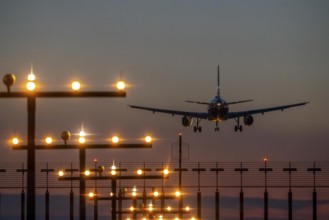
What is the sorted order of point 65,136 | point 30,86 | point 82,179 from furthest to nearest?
point 82,179 < point 65,136 < point 30,86

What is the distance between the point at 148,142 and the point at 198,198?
11599 cm

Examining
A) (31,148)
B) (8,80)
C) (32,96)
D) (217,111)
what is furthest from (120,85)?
(217,111)

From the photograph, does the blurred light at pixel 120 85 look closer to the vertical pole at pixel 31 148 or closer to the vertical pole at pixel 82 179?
the vertical pole at pixel 31 148

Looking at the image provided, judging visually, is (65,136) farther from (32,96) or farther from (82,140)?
(32,96)

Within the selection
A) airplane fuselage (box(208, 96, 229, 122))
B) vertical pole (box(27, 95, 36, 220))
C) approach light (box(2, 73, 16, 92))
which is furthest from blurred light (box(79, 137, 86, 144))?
airplane fuselage (box(208, 96, 229, 122))

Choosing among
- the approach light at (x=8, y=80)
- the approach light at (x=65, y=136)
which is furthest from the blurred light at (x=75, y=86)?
the approach light at (x=65, y=136)

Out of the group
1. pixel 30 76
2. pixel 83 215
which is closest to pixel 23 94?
pixel 30 76

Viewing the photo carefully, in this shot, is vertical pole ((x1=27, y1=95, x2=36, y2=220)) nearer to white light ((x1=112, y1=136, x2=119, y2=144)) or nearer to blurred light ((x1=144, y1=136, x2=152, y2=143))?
white light ((x1=112, y1=136, x2=119, y2=144))

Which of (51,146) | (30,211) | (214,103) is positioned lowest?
(30,211)

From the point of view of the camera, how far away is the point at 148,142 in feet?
245

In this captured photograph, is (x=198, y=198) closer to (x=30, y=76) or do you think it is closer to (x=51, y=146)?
(x=51, y=146)

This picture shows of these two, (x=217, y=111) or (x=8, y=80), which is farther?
(x=217, y=111)

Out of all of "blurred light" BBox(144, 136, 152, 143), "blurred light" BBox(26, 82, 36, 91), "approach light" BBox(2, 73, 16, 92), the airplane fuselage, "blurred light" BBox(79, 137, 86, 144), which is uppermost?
the airplane fuselage

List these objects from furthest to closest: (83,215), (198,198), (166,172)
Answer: (198,198), (166,172), (83,215)
